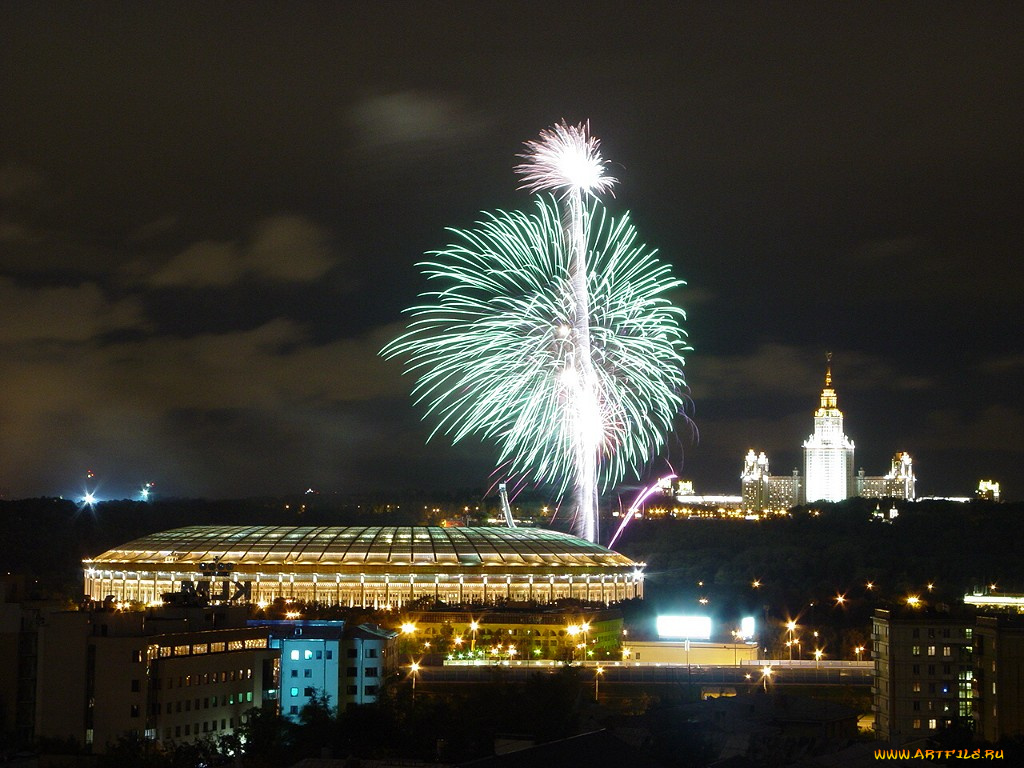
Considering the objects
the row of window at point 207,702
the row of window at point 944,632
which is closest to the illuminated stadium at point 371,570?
the row of window at point 207,702

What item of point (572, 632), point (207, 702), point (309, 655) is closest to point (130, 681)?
point (207, 702)

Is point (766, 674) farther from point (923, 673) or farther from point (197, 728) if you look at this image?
point (197, 728)

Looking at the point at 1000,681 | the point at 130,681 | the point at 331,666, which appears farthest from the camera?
the point at 331,666

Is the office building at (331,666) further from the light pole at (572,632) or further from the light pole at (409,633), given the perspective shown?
the light pole at (572,632)

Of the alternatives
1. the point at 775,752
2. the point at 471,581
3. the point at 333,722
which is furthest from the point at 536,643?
the point at 775,752

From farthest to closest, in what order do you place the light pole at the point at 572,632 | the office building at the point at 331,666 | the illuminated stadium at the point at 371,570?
1. the illuminated stadium at the point at 371,570
2. the light pole at the point at 572,632
3. the office building at the point at 331,666

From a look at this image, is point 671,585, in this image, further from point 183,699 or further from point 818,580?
point 183,699
